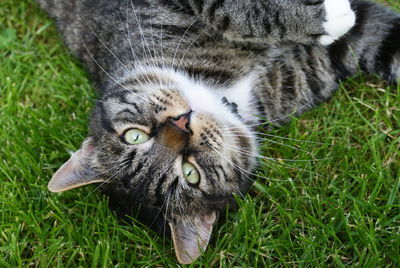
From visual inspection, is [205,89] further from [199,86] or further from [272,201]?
[272,201]

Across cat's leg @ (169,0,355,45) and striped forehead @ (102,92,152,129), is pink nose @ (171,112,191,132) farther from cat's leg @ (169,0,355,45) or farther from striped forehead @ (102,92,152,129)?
cat's leg @ (169,0,355,45)

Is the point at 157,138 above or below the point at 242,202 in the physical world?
above

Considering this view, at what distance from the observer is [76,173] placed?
2395mm

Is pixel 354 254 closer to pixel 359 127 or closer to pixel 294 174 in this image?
pixel 294 174

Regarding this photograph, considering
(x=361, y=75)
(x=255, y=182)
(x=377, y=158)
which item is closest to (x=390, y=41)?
(x=361, y=75)

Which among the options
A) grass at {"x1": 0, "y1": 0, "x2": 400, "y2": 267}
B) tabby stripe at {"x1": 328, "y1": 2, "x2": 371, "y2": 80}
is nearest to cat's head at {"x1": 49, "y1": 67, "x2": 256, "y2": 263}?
grass at {"x1": 0, "y1": 0, "x2": 400, "y2": 267}

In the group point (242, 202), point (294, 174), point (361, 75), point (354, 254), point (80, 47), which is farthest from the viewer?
point (80, 47)

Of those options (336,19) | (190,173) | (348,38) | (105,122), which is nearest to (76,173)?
(105,122)

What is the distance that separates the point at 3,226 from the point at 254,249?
1.37 m

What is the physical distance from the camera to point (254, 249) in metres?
2.29

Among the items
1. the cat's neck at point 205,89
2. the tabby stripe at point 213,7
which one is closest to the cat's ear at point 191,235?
the cat's neck at point 205,89

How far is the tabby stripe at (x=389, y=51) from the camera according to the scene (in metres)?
2.70

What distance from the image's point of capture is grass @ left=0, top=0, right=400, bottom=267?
227 cm

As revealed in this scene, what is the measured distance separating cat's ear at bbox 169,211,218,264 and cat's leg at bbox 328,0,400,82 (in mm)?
1271
